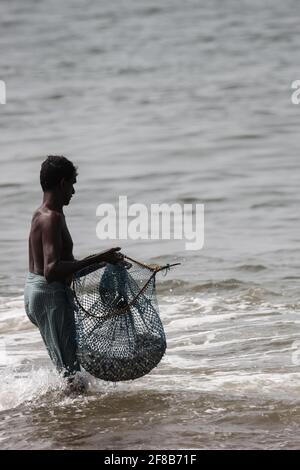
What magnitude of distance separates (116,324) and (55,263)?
0.66 m

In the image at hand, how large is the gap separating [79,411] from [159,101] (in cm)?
1455

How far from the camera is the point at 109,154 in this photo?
58.6 feet

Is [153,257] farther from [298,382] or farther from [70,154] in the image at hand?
[70,154]

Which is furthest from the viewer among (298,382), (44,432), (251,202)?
(251,202)

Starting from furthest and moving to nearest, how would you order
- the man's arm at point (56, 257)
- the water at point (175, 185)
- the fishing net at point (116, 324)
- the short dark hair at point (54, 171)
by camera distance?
the water at point (175, 185)
the fishing net at point (116, 324)
the short dark hair at point (54, 171)
the man's arm at point (56, 257)

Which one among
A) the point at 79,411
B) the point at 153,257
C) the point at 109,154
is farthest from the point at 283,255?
the point at 109,154

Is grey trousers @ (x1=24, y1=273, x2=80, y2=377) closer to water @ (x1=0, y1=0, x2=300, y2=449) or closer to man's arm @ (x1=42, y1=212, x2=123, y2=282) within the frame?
man's arm @ (x1=42, y1=212, x2=123, y2=282)

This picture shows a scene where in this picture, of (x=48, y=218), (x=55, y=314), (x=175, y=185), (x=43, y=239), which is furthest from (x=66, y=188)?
(x=175, y=185)

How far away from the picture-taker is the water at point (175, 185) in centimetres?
730

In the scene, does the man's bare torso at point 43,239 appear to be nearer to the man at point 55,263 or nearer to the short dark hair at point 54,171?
the man at point 55,263

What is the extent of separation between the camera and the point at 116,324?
729 centimetres

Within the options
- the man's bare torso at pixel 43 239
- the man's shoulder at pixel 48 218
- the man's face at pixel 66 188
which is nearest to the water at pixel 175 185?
the man's bare torso at pixel 43 239

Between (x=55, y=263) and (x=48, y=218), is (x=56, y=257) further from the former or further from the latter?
(x=48, y=218)

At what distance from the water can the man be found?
0.41 m
